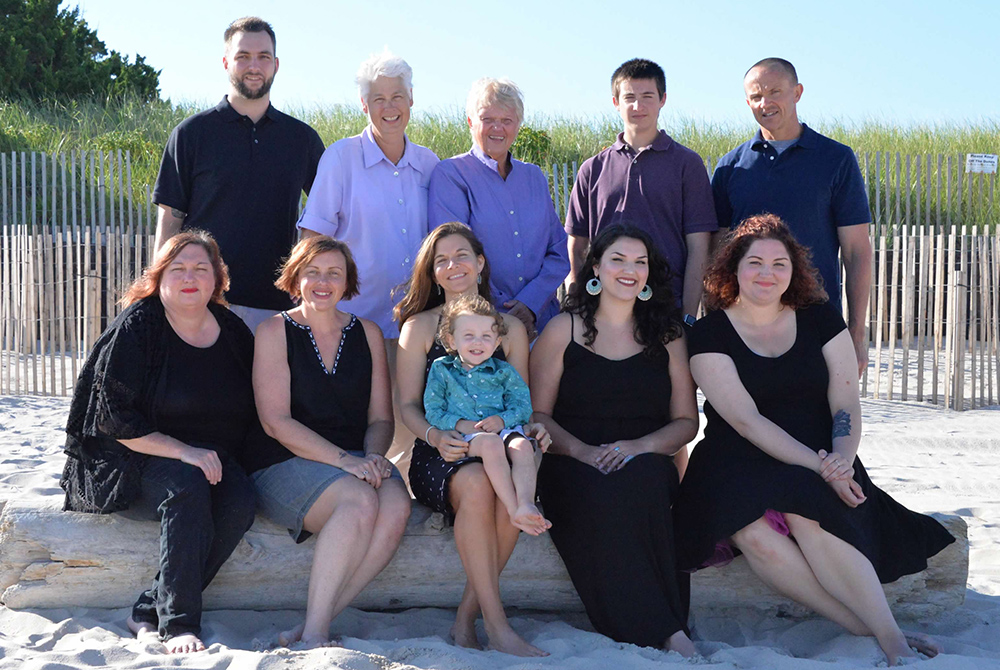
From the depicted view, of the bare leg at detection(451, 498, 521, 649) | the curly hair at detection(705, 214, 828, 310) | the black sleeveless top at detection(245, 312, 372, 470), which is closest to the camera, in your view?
the bare leg at detection(451, 498, 521, 649)

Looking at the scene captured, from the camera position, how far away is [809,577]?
138 inches

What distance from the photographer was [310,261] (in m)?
3.81

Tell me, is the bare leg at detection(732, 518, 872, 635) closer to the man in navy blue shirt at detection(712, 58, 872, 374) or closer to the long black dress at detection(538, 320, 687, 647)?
the long black dress at detection(538, 320, 687, 647)

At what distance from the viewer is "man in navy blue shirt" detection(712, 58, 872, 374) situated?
439 cm

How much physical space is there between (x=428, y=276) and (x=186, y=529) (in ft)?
4.61

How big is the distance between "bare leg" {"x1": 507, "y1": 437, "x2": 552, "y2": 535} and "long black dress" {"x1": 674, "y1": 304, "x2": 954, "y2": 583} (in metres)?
0.65

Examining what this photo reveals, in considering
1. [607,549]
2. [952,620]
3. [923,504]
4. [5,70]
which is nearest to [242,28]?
[607,549]

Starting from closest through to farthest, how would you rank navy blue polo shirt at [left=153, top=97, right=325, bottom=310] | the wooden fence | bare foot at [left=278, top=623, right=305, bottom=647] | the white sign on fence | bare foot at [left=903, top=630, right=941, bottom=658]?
bare foot at [left=278, top=623, right=305, bottom=647] → bare foot at [left=903, top=630, right=941, bottom=658] → navy blue polo shirt at [left=153, top=97, right=325, bottom=310] → the wooden fence → the white sign on fence

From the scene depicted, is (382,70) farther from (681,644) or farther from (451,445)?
(681,644)

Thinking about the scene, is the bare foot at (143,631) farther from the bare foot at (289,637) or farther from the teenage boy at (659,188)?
the teenage boy at (659,188)

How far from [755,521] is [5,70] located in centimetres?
1940

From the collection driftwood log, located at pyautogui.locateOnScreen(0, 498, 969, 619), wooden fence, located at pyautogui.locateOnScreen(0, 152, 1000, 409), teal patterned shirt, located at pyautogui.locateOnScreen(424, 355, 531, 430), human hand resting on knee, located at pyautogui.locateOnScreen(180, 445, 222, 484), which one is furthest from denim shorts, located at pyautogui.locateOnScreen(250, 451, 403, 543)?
wooden fence, located at pyautogui.locateOnScreen(0, 152, 1000, 409)

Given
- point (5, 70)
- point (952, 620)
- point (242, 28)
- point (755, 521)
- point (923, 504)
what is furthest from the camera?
point (5, 70)

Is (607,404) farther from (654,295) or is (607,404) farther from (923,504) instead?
(923,504)
